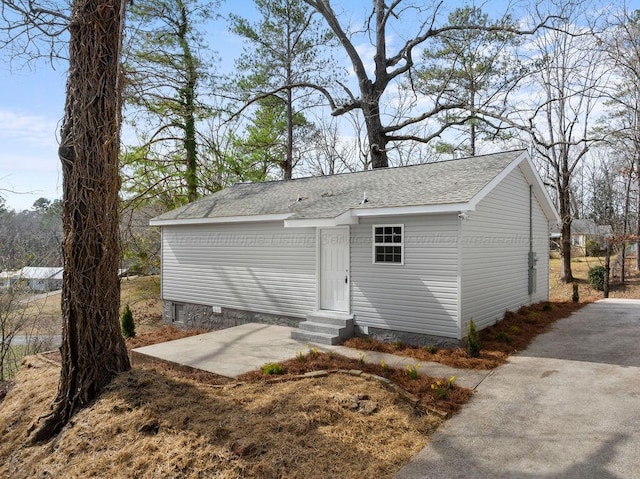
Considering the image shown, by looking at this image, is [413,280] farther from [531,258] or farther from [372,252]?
[531,258]

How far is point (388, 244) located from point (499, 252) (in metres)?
3.14

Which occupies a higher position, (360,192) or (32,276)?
(360,192)

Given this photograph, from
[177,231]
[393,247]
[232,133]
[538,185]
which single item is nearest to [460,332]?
[393,247]

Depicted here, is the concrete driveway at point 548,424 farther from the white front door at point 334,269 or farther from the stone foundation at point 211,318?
the stone foundation at point 211,318

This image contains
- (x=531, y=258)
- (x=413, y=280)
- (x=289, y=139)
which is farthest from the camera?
(x=289, y=139)

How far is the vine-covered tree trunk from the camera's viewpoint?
5.42 m

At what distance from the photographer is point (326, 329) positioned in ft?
29.1

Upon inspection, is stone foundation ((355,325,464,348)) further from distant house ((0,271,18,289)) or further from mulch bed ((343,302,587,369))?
distant house ((0,271,18,289))

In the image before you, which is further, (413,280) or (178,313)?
(178,313)

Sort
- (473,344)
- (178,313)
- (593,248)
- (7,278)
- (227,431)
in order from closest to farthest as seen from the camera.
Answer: (227,431), (473,344), (7,278), (178,313), (593,248)

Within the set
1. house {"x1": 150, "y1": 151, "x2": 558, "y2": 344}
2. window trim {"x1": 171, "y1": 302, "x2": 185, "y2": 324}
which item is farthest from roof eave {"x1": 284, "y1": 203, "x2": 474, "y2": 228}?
window trim {"x1": 171, "y1": 302, "x2": 185, "y2": 324}

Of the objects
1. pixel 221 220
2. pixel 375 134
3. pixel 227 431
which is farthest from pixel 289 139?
pixel 227 431

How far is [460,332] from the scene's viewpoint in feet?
25.4

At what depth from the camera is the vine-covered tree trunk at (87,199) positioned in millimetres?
5422
